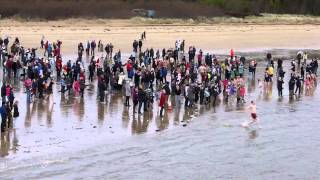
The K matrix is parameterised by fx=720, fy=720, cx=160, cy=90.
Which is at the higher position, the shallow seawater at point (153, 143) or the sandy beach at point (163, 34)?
the sandy beach at point (163, 34)

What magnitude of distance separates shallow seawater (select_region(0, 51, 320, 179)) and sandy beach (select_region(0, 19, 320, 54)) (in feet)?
72.5

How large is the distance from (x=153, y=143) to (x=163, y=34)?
44.7 meters

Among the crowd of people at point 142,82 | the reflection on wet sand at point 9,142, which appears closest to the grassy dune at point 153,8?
the crowd of people at point 142,82

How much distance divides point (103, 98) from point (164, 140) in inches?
275

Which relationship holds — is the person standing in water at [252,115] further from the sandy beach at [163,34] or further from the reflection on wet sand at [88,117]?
the sandy beach at [163,34]

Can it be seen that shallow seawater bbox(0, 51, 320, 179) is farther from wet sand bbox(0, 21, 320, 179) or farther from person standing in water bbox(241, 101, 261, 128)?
person standing in water bbox(241, 101, 261, 128)

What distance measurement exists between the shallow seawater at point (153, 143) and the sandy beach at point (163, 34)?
2211 cm

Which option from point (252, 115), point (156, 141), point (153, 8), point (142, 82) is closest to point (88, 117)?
point (156, 141)

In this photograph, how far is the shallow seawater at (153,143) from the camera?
2053cm

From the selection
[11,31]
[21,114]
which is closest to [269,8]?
[11,31]

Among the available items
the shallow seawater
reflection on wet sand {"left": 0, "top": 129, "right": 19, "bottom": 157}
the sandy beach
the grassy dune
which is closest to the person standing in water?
the shallow seawater

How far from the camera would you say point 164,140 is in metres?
24.2

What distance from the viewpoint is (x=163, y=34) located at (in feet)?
223

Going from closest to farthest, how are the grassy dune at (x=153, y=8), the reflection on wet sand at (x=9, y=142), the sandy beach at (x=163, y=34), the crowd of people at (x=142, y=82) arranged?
the reflection on wet sand at (x=9, y=142) < the crowd of people at (x=142, y=82) < the sandy beach at (x=163, y=34) < the grassy dune at (x=153, y=8)
